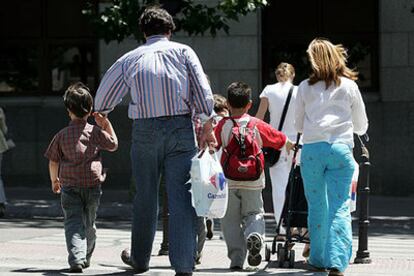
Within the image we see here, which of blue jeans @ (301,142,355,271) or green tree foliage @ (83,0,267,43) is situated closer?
blue jeans @ (301,142,355,271)

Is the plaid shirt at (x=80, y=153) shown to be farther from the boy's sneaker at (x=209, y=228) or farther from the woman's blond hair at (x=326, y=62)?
the boy's sneaker at (x=209, y=228)

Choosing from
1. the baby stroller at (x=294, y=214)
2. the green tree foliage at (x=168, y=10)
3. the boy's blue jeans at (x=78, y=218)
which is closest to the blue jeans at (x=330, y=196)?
the baby stroller at (x=294, y=214)

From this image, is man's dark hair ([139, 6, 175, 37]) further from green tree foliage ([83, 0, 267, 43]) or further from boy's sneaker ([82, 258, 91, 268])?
green tree foliage ([83, 0, 267, 43])

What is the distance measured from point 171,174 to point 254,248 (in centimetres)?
132

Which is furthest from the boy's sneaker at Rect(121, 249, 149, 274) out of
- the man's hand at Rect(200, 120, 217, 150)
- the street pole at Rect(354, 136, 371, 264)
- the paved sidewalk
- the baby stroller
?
the street pole at Rect(354, 136, 371, 264)

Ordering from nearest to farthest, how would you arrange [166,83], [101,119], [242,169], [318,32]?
[166,83] → [101,119] → [242,169] → [318,32]

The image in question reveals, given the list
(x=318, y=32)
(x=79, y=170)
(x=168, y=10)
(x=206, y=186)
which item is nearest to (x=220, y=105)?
(x=79, y=170)

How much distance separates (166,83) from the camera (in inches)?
334

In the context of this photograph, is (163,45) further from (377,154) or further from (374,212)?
(377,154)

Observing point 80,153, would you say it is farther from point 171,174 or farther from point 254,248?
point 254,248

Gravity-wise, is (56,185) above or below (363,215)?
above

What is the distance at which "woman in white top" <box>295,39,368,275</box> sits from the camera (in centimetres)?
895

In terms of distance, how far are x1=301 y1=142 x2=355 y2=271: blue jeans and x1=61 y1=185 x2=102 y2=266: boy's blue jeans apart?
1811 millimetres

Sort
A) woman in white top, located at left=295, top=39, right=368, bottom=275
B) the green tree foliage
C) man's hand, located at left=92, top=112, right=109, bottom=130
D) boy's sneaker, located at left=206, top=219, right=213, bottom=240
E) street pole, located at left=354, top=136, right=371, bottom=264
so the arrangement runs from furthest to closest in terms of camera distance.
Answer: the green tree foliage, boy's sneaker, located at left=206, top=219, right=213, bottom=240, street pole, located at left=354, top=136, right=371, bottom=264, woman in white top, located at left=295, top=39, right=368, bottom=275, man's hand, located at left=92, top=112, right=109, bottom=130
